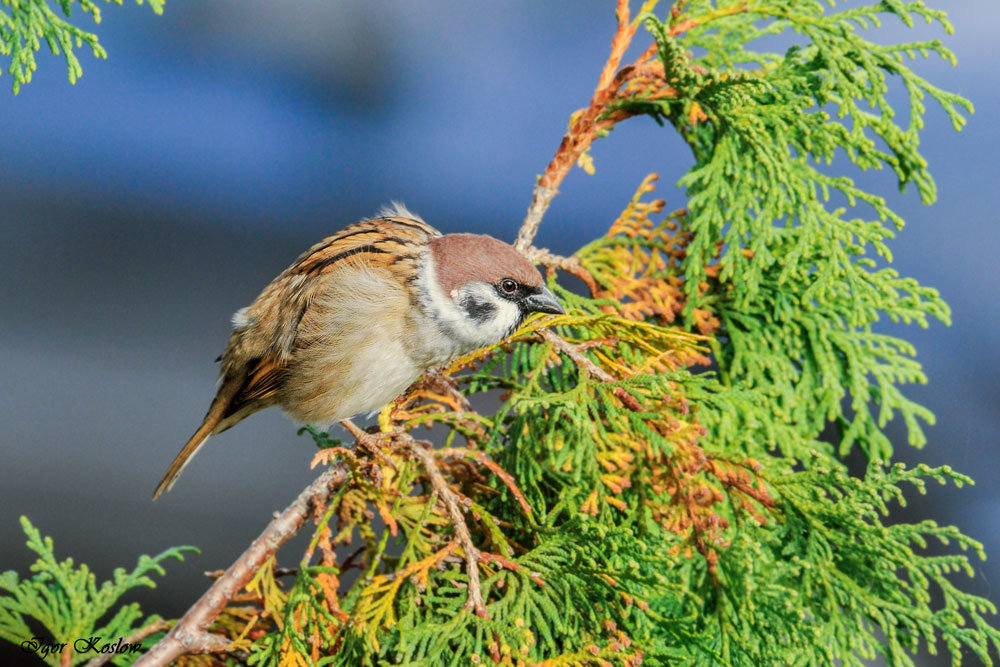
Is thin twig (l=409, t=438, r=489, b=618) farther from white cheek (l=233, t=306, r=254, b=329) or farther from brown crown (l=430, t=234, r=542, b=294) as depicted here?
white cheek (l=233, t=306, r=254, b=329)

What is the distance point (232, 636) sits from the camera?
5.33 feet

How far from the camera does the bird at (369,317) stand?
153cm

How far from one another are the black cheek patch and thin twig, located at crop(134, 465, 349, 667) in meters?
0.36

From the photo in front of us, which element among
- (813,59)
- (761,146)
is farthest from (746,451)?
(813,59)

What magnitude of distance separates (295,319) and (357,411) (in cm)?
24

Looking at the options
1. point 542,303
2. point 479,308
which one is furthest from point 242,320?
point 542,303

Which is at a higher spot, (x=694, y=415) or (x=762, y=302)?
(x=762, y=302)

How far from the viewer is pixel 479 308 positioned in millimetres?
1539

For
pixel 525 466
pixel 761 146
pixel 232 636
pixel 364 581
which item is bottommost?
pixel 232 636

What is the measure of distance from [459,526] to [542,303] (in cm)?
42

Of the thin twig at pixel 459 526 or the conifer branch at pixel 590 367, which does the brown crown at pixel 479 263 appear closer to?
the conifer branch at pixel 590 367

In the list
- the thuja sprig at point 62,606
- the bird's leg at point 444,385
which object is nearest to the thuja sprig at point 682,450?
the bird's leg at point 444,385

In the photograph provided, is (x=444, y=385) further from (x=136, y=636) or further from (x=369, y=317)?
(x=136, y=636)

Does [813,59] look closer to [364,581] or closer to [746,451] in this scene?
[746,451]
